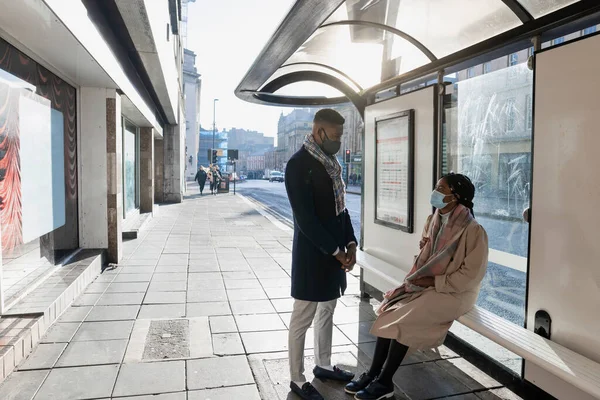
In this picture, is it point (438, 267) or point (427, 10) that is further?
point (427, 10)

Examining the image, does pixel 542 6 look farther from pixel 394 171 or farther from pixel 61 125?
pixel 61 125

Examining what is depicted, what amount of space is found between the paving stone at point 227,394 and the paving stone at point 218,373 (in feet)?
0.21

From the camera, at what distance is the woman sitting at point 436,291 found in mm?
2930

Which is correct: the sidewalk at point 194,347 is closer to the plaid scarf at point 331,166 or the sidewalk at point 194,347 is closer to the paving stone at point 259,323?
the paving stone at point 259,323

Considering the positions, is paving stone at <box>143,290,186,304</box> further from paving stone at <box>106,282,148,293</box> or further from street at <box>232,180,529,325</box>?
street at <box>232,180,529,325</box>

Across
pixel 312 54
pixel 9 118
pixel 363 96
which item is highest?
pixel 312 54

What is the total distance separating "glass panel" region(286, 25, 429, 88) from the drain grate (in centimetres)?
319

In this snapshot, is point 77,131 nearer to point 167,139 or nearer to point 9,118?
point 9,118

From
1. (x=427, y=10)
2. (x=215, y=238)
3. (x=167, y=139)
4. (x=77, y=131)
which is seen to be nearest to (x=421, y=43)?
(x=427, y=10)

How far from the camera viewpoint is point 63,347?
379 cm

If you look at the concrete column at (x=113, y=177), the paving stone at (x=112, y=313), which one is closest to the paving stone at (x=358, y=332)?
the paving stone at (x=112, y=313)

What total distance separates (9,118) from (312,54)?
10.7 feet

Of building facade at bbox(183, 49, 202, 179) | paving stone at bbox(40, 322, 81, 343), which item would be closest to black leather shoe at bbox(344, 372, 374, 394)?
paving stone at bbox(40, 322, 81, 343)

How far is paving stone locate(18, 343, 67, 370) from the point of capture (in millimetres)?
3412
